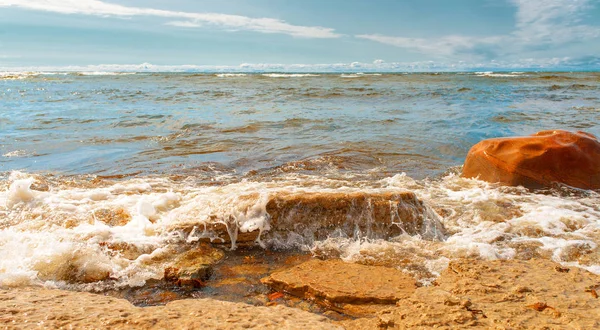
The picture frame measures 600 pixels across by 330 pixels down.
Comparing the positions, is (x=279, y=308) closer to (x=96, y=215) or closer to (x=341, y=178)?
(x=96, y=215)

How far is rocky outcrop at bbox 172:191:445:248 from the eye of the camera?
4.05 metres

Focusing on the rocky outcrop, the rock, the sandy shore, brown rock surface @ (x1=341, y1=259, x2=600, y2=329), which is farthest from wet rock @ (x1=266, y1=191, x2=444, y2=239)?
the rock

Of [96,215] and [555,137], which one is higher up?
Result: [555,137]

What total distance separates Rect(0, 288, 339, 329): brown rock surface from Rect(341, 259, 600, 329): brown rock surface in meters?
0.49

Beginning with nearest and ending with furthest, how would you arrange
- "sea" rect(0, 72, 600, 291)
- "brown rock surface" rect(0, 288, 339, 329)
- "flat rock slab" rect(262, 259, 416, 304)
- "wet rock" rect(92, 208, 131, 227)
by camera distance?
"brown rock surface" rect(0, 288, 339, 329) < "flat rock slab" rect(262, 259, 416, 304) < "sea" rect(0, 72, 600, 291) < "wet rock" rect(92, 208, 131, 227)

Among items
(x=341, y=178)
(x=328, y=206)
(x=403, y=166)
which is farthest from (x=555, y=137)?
(x=328, y=206)

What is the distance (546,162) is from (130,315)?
540cm

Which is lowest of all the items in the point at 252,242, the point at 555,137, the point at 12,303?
the point at 252,242

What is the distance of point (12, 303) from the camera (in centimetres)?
233

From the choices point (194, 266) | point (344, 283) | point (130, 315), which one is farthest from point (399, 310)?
point (194, 266)

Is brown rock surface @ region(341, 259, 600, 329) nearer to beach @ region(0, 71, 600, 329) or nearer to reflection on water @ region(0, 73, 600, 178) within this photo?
beach @ region(0, 71, 600, 329)

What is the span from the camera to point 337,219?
13.6 feet

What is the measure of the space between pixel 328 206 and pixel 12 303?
2638 mm

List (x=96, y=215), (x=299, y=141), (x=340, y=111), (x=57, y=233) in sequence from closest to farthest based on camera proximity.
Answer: (x=57, y=233), (x=96, y=215), (x=299, y=141), (x=340, y=111)
